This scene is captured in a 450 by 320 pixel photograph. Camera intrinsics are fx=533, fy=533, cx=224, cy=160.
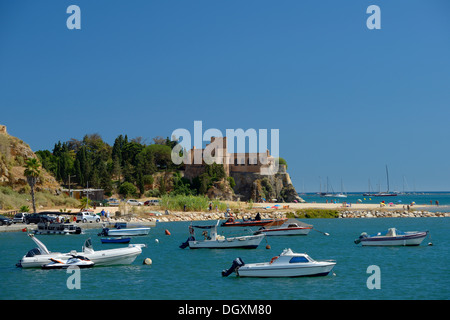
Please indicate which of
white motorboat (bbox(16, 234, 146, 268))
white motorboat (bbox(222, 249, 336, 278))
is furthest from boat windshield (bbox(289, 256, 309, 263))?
white motorboat (bbox(16, 234, 146, 268))

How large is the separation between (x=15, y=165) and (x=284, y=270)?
75.6m

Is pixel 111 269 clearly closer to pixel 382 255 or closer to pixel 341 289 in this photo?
pixel 341 289

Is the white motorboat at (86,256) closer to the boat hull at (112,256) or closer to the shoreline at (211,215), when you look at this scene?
the boat hull at (112,256)

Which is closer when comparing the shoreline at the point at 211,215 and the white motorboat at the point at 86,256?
the white motorboat at the point at 86,256

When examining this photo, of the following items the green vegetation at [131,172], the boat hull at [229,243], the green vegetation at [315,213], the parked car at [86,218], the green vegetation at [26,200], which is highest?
the green vegetation at [131,172]

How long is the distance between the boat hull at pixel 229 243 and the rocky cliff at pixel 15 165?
179ft

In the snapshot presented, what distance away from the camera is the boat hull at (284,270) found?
98.0ft

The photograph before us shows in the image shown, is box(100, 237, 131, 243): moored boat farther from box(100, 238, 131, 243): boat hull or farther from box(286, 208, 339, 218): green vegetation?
box(286, 208, 339, 218): green vegetation

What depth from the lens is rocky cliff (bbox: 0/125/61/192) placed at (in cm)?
8906

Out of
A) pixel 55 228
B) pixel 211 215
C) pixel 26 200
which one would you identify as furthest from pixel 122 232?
pixel 211 215

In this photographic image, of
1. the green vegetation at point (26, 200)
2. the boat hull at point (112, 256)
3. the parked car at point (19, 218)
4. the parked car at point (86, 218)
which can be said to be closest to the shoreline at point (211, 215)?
the parked car at point (19, 218)

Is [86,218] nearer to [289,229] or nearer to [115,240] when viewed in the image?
[115,240]

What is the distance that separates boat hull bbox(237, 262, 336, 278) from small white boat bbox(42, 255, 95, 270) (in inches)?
397
